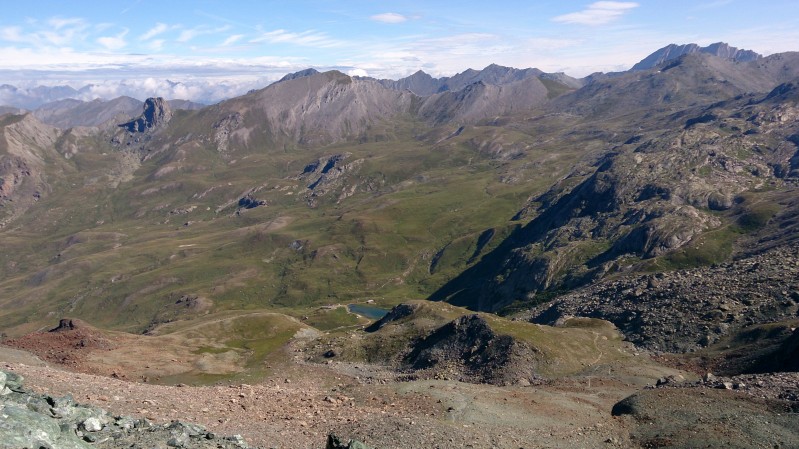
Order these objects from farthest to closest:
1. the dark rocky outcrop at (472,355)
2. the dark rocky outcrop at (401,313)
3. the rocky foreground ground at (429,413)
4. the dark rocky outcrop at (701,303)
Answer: the dark rocky outcrop at (401,313) < the dark rocky outcrop at (701,303) < the dark rocky outcrop at (472,355) < the rocky foreground ground at (429,413)

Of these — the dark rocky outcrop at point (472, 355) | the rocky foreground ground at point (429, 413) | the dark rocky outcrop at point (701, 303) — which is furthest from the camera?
the dark rocky outcrop at point (701, 303)

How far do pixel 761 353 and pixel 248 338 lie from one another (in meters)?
104

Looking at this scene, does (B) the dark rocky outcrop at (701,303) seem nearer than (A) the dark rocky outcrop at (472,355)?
No

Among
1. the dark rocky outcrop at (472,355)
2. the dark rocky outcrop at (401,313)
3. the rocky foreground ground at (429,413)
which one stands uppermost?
the rocky foreground ground at (429,413)

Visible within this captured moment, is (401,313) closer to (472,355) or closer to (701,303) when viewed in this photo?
(472,355)

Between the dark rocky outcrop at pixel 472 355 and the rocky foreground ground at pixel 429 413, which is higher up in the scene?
the rocky foreground ground at pixel 429 413

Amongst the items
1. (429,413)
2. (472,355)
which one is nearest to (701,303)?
(472,355)

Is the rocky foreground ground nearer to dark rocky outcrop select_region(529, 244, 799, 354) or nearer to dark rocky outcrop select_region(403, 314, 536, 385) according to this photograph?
dark rocky outcrop select_region(403, 314, 536, 385)

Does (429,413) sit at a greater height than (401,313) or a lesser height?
greater

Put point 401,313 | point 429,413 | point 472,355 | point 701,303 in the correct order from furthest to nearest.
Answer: point 401,313 → point 701,303 → point 472,355 → point 429,413

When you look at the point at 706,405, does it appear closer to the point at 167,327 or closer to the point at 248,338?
the point at 248,338

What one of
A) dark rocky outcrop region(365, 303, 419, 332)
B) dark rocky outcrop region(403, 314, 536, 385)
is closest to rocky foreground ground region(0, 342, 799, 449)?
dark rocky outcrop region(403, 314, 536, 385)

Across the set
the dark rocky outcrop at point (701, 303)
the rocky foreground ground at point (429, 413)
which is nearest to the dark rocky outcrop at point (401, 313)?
the dark rocky outcrop at point (701, 303)

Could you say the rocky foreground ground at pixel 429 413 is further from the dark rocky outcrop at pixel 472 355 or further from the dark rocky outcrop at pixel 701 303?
the dark rocky outcrop at pixel 701 303
